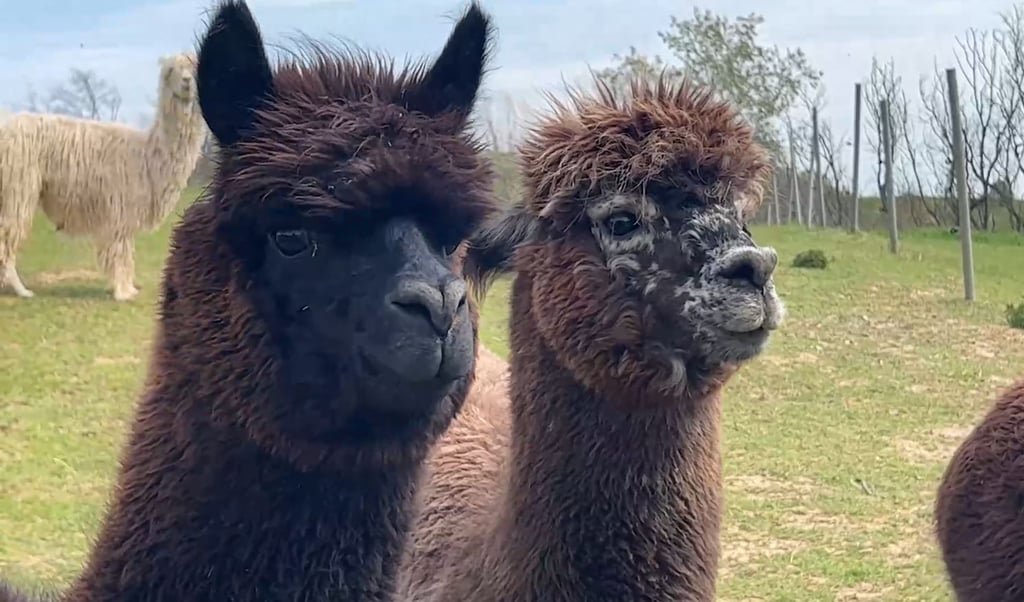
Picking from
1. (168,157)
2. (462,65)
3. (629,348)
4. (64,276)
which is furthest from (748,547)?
(64,276)

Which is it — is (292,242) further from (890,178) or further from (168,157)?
(890,178)

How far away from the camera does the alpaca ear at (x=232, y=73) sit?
6.60 feet

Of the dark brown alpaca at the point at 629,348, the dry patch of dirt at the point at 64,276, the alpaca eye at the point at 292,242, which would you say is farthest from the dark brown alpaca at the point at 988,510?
the dry patch of dirt at the point at 64,276

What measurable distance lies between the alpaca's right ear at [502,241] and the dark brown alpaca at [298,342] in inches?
31.6

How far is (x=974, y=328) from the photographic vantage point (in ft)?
33.7

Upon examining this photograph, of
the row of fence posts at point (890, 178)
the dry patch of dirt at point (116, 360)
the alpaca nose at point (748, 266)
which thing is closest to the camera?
the alpaca nose at point (748, 266)

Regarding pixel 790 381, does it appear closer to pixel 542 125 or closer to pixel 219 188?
pixel 542 125

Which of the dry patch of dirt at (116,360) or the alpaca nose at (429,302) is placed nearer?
the alpaca nose at (429,302)

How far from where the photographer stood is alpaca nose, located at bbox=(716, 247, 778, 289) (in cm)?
258

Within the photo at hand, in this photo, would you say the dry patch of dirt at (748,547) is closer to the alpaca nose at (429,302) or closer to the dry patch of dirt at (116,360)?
the alpaca nose at (429,302)

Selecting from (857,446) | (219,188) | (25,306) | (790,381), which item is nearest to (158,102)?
(25,306)

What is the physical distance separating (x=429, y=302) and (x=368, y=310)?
4.7 inches

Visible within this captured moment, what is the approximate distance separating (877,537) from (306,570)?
13.4 feet

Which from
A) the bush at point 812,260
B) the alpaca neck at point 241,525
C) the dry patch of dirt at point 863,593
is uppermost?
the alpaca neck at point 241,525
